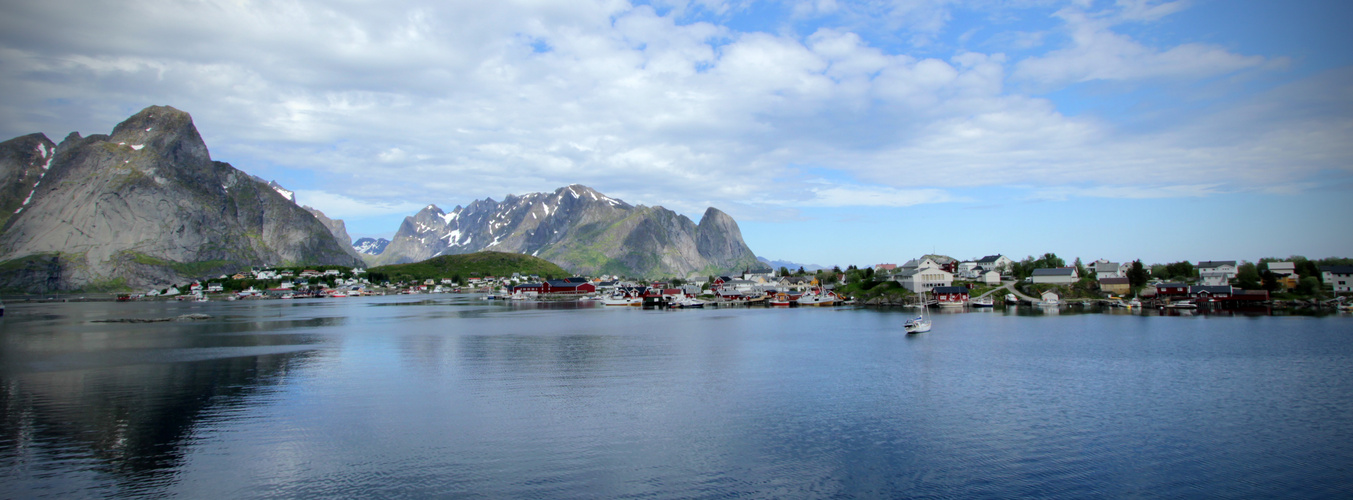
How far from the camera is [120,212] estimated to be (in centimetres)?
15738

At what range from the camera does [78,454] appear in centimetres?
1557

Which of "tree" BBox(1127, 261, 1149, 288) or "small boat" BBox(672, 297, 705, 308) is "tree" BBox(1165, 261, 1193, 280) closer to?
"tree" BBox(1127, 261, 1149, 288)

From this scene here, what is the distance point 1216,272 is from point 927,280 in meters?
29.7

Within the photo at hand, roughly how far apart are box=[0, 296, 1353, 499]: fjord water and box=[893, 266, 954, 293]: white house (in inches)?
1660

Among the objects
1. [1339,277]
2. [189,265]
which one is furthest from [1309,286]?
[189,265]

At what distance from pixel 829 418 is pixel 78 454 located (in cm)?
1891

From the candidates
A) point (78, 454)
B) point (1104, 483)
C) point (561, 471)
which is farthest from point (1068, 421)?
point (78, 454)

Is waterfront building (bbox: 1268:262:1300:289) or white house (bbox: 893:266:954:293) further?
white house (bbox: 893:266:954:293)

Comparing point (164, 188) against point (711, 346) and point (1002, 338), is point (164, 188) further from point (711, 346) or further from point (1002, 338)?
point (1002, 338)

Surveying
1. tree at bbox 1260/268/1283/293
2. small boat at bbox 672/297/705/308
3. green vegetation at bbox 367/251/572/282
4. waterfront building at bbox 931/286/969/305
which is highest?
green vegetation at bbox 367/251/572/282

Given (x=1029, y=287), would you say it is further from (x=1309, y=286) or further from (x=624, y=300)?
(x=624, y=300)

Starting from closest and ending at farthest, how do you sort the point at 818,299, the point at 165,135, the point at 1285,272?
the point at 1285,272, the point at 818,299, the point at 165,135

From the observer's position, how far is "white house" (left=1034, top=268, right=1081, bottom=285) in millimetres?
75000

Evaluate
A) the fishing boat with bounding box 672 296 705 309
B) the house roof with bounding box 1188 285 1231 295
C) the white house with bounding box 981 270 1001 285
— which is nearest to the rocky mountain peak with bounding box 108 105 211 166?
the fishing boat with bounding box 672 296 705 309
